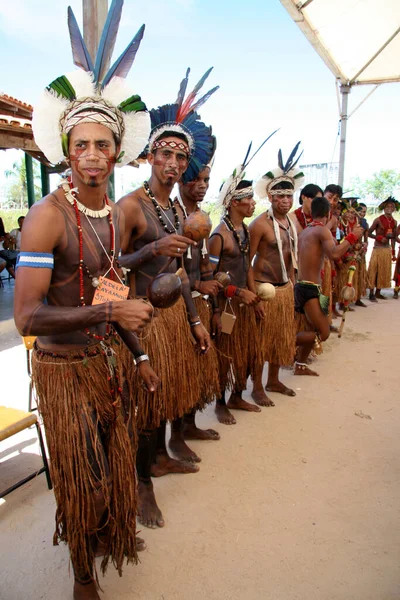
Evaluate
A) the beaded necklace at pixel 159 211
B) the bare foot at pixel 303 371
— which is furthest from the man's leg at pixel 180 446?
the bare foot at pixel 303 371

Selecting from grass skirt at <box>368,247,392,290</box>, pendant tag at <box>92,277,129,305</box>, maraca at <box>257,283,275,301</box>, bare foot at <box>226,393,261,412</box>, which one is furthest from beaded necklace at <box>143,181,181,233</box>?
grass skirt at <box>368,247,392,290</box>

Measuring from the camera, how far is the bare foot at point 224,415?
3521 mm

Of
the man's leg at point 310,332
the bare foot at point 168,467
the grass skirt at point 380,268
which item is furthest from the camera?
the grass skirt at point 380,268

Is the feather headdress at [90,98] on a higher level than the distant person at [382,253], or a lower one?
higher

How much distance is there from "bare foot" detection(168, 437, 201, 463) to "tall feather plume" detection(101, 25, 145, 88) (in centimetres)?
226

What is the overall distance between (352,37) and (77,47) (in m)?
7.20

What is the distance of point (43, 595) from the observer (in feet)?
6.23

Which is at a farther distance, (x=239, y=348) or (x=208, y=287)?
(x=239, y=348)

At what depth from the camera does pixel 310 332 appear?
15.0ft

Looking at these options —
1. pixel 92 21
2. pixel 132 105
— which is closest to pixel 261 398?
pixel 132 105

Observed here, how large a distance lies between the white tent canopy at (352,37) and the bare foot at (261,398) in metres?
5.18

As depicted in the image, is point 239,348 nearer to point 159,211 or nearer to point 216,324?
point 216,324

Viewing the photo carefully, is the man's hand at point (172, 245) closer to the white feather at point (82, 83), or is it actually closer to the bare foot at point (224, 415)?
the white feather at point (82, 83)

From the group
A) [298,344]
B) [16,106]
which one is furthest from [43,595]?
[16,106]
